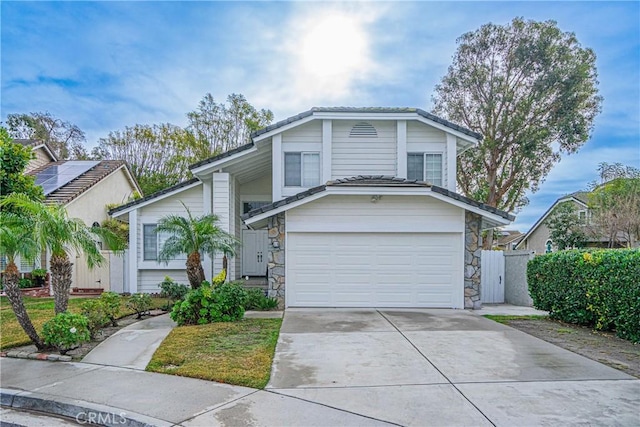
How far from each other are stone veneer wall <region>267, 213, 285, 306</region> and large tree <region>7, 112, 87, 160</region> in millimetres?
25675

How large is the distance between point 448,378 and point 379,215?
620 centimetres

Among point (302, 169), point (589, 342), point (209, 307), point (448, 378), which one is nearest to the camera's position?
point (448, 378)

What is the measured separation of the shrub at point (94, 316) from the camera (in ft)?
23.9

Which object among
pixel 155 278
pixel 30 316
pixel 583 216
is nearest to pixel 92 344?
pixel 30 316

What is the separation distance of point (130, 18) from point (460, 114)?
65.1 ft

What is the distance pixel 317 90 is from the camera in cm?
2002

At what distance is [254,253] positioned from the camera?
50.1ft

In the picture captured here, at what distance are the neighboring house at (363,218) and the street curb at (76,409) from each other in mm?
6389

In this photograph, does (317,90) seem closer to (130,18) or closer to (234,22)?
(234,22)

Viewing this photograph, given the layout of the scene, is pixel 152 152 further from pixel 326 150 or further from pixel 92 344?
pixel 92 344

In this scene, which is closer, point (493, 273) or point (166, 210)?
point (493, 273)

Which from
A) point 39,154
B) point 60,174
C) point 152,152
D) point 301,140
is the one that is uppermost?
point 152,152

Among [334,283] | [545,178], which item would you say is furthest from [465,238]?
[545,178]

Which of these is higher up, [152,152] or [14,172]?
[152,152]
